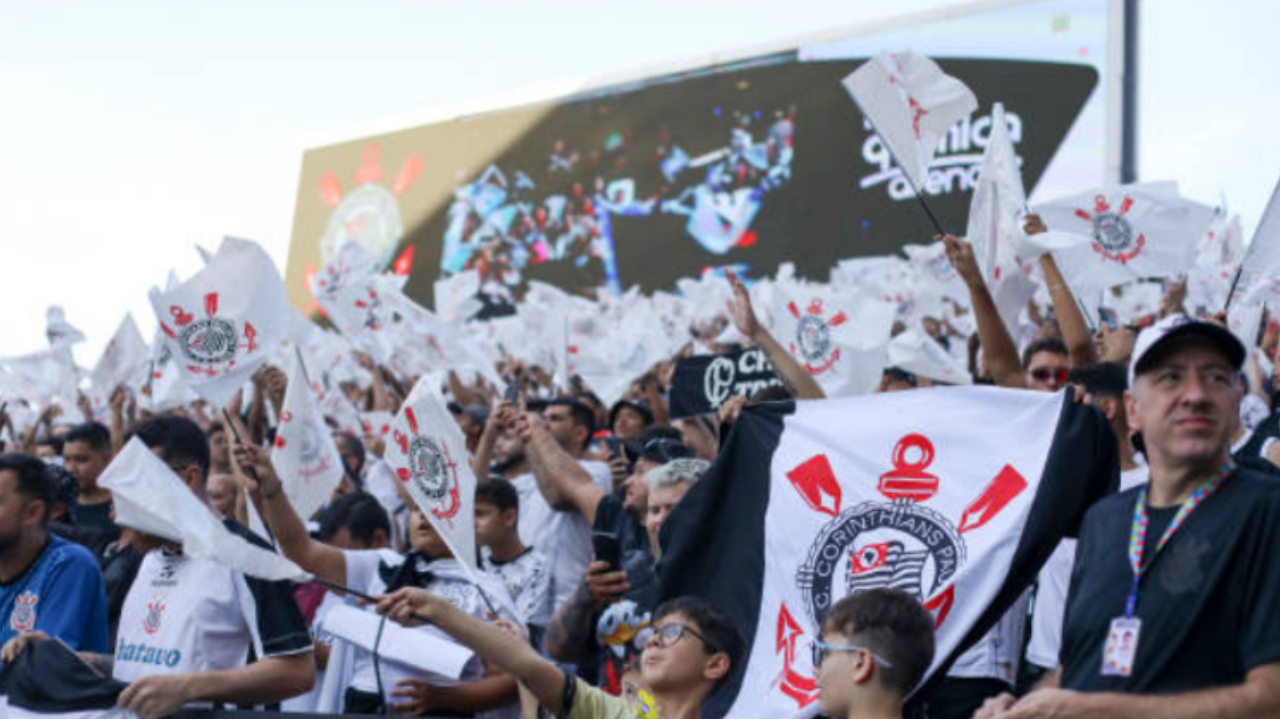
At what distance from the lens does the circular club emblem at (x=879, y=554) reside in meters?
4.02

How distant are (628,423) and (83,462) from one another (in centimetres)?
266

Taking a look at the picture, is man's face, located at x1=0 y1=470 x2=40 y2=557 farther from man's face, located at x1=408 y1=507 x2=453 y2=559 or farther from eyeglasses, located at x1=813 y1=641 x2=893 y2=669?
eyeglasses, located at x1=813 y1=641 x2=893 y2=669

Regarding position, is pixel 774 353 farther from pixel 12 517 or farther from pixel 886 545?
pixel 12 517

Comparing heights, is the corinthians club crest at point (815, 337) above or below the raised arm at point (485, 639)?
above

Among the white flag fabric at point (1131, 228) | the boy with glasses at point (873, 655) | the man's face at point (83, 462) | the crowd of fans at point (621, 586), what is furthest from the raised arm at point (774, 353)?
the man's face at point (83, 462)

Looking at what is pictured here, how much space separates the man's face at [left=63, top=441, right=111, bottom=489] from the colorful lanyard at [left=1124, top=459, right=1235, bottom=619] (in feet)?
17.2

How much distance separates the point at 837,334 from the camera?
7250mm

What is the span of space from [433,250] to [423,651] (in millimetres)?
24153

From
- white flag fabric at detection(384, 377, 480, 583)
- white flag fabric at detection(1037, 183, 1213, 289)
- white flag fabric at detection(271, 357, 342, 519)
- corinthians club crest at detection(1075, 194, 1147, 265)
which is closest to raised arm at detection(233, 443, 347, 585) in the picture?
white flag fabric at detection(384, 377, 480, 583)

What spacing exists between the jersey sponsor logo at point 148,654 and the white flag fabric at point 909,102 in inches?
118

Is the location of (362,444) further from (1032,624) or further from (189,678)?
(1032,624)

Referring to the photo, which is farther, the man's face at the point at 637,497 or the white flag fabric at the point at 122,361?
the white flag fabric at the point at 122,361

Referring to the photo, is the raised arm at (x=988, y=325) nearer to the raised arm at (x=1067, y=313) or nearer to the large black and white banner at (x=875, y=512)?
the raised arm at (x=1067, y=313)

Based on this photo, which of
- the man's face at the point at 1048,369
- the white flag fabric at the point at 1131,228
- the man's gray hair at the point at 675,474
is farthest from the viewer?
the white flag fabric at the point at 1131,228
